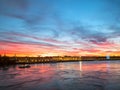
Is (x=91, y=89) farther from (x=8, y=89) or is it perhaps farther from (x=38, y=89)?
(x=8, y=89)

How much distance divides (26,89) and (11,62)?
4046 inches

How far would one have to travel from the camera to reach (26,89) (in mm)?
31094

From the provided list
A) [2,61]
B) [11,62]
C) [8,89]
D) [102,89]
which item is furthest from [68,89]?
[11,62]

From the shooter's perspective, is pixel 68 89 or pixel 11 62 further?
pixel 11 62

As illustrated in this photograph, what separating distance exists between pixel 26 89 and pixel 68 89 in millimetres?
8038

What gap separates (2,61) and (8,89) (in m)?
83.3

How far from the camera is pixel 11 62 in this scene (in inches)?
5064

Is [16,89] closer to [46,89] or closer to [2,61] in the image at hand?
[46,89]

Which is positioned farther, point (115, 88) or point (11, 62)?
point (11, 62)

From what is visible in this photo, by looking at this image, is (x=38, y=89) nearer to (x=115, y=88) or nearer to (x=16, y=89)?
(x=16, y=89)

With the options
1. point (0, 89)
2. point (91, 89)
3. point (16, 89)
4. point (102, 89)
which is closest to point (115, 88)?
point (102, 89)

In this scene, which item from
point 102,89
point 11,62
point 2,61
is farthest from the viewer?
point 11,62

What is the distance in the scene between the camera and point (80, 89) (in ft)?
99.9

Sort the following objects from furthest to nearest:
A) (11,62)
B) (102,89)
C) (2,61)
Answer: (11,62) < (2,61) < (102,89)
